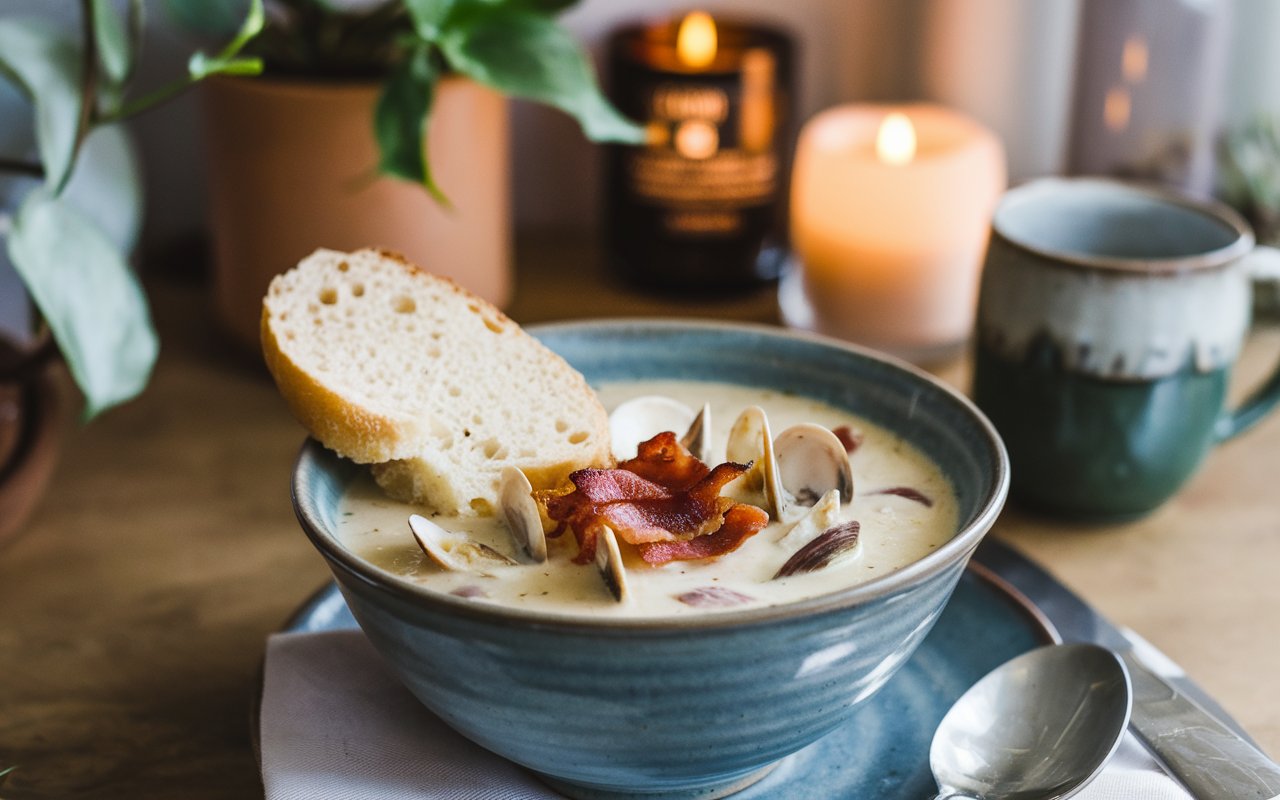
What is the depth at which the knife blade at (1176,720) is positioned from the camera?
0.71 m

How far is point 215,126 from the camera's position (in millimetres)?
1252

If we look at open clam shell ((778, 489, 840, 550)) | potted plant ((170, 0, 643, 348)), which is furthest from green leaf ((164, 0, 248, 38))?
open clam shell ((778, 489, 840, 550))

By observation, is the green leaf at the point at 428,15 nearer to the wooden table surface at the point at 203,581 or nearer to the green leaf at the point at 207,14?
the green leaf at the point at 207,14

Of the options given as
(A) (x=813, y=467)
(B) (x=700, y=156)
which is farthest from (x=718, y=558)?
(B) (x=700, y=156)

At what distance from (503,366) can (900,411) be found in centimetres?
26

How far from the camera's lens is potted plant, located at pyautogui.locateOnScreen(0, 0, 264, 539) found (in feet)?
3.11

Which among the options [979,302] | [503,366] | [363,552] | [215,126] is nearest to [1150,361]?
[979,302]

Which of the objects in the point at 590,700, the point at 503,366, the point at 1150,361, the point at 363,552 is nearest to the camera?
the point at 590,700

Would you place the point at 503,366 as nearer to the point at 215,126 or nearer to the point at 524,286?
the point at 215,126

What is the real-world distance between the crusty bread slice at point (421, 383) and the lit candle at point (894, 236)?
1.98 feet

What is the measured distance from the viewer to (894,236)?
4.52 ft

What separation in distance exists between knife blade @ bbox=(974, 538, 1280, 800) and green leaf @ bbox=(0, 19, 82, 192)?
2.49 ft

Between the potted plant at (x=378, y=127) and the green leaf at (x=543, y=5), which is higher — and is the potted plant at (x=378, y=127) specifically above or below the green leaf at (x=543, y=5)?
below

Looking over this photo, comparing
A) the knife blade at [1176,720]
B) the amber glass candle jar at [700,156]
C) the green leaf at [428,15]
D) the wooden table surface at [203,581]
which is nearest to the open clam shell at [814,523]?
Result: the knife blade at [1176,720]
